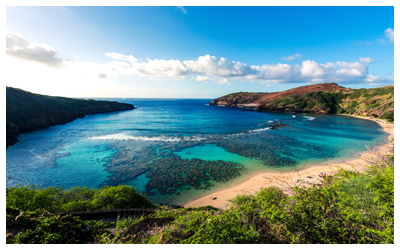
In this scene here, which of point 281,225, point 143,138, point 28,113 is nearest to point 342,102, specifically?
point 143,138

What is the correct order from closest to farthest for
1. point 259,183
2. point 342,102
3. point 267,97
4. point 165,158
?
1. point 259,183
2. point 165,158
3. point 342,102
4. point 267,97

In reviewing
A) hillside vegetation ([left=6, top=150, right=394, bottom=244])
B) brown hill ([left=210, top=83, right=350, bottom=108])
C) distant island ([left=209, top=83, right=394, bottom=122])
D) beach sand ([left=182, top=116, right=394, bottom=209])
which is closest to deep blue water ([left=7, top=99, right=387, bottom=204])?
beach sand ([left=182, top=116, right=394, bottom=209])

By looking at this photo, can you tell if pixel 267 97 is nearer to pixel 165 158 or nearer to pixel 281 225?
pixel 165 158

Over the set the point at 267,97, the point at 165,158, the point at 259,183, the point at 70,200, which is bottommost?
the point at 259,183

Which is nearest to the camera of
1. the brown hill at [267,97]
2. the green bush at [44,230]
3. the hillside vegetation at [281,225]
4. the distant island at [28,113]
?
the hillside vegetation at [281,225]

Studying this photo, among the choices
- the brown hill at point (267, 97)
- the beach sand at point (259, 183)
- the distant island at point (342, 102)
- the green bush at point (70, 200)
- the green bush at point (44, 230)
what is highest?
the brown hill at point (267, 97)

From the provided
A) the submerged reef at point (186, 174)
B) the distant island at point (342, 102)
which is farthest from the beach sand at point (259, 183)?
the distant island at point (342, 102)

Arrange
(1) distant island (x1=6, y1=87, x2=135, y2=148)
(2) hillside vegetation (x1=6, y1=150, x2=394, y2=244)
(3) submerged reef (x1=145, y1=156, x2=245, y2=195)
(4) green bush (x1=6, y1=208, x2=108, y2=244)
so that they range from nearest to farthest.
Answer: (2) hillside vegetation (x1=6, y1=150, x2=394, y2=244) → (4) green bush (x1=6, y1=208, x2=108, y2=244) → (3) submerged reef (x1=145, y1=156, x2=245, y2=195) → (1) distant island (x1=6, y1=87, x2=135, y2=148)

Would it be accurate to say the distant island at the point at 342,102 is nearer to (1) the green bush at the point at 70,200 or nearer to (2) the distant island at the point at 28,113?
(1) the green bush at the point at 70,200

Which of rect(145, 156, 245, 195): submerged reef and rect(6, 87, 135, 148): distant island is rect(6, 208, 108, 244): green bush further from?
rect(6, 87, 135, 148): distant island

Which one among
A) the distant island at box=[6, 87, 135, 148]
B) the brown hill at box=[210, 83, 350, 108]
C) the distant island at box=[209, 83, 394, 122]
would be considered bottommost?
the distant island at box=[6, 87, 135, 148]

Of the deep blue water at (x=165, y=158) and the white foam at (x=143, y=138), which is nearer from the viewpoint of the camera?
the deep blue water at (x=165, y=158)
